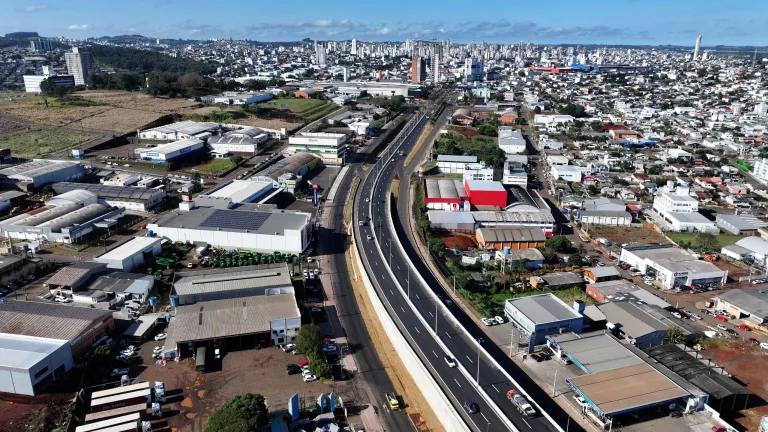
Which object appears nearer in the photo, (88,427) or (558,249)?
(88,427)

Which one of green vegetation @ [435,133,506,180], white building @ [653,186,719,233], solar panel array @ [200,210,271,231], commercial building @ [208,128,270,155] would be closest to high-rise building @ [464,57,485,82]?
green vegetation @ [435,133,506,180]

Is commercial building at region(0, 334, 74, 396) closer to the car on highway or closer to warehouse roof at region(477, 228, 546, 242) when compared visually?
the car on highway

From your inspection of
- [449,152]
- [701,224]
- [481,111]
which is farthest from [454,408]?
[481,111]

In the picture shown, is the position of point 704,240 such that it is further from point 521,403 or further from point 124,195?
point 124,195

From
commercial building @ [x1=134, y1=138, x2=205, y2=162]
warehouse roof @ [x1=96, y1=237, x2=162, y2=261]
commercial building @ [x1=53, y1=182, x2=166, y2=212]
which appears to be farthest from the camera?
commercial building @ [x1=134, y1=138, x2=205, y2=162]

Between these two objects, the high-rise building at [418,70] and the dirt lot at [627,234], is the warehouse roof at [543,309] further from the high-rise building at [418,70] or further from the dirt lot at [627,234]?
the high-rise building at [418,70]

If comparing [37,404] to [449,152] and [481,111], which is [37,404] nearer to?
[449,152]
